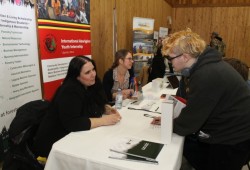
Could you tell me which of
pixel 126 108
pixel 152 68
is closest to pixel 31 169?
pixel 126 108

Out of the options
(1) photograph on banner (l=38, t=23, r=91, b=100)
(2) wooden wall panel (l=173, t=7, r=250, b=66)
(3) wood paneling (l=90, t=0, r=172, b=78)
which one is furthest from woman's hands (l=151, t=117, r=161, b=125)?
(2) wooden wall panel (l=173, t=7, r=250, b=66)

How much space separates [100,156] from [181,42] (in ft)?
2.68

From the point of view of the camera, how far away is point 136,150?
48.8 inches

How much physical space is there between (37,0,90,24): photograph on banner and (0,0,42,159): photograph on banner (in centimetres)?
16

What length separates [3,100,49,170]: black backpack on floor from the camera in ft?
5.08

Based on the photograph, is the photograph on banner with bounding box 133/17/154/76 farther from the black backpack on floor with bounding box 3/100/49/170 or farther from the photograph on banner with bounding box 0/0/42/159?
the black backpack on floor with bounding box 3/100/49/170

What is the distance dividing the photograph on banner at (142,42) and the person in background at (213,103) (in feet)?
11.1

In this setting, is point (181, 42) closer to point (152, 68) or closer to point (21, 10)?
point (21, 10)

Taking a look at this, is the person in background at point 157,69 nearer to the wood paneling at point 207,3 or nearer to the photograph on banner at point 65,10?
the photograph on banner at point 65,10

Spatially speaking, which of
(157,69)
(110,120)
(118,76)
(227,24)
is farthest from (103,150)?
(227,24)

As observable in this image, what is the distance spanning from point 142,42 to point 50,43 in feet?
8.69

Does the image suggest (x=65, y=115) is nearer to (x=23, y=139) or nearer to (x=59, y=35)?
(x=23, y=139)

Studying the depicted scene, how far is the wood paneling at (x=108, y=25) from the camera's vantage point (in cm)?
364

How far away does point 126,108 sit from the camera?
207cm
